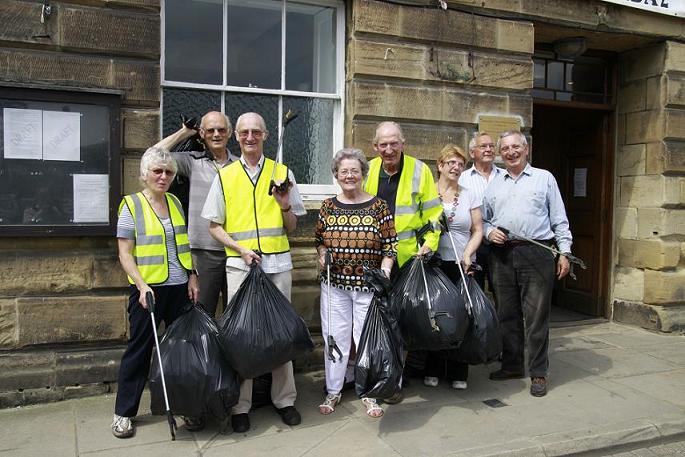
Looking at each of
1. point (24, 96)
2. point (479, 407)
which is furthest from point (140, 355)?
point (479, 407)

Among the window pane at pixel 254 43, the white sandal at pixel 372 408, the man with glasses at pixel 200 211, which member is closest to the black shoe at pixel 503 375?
the white sandal at pixel 372 408

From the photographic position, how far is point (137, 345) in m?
3.73

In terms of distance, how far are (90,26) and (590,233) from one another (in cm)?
569

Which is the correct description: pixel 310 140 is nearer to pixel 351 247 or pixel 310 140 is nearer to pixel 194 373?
pixel 351 247

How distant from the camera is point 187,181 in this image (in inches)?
169

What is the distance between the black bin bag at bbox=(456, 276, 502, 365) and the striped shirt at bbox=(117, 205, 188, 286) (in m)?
1.83

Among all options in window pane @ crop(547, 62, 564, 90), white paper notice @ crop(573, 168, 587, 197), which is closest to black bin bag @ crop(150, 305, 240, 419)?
window pane @ crop(547, 62, 564, 90)

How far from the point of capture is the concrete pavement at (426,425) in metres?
3.60

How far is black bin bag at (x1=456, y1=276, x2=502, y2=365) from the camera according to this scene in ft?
13.9

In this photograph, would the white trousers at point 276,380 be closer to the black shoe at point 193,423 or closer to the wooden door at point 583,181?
the black shoe at point 193,423

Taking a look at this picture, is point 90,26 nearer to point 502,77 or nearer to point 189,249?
point 189,249

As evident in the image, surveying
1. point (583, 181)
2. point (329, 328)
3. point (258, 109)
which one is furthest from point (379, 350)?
point (583, 181)

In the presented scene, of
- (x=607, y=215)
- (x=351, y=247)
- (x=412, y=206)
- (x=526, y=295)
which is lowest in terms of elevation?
(x=526, y=295)

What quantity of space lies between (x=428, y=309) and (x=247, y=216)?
1.28 m
